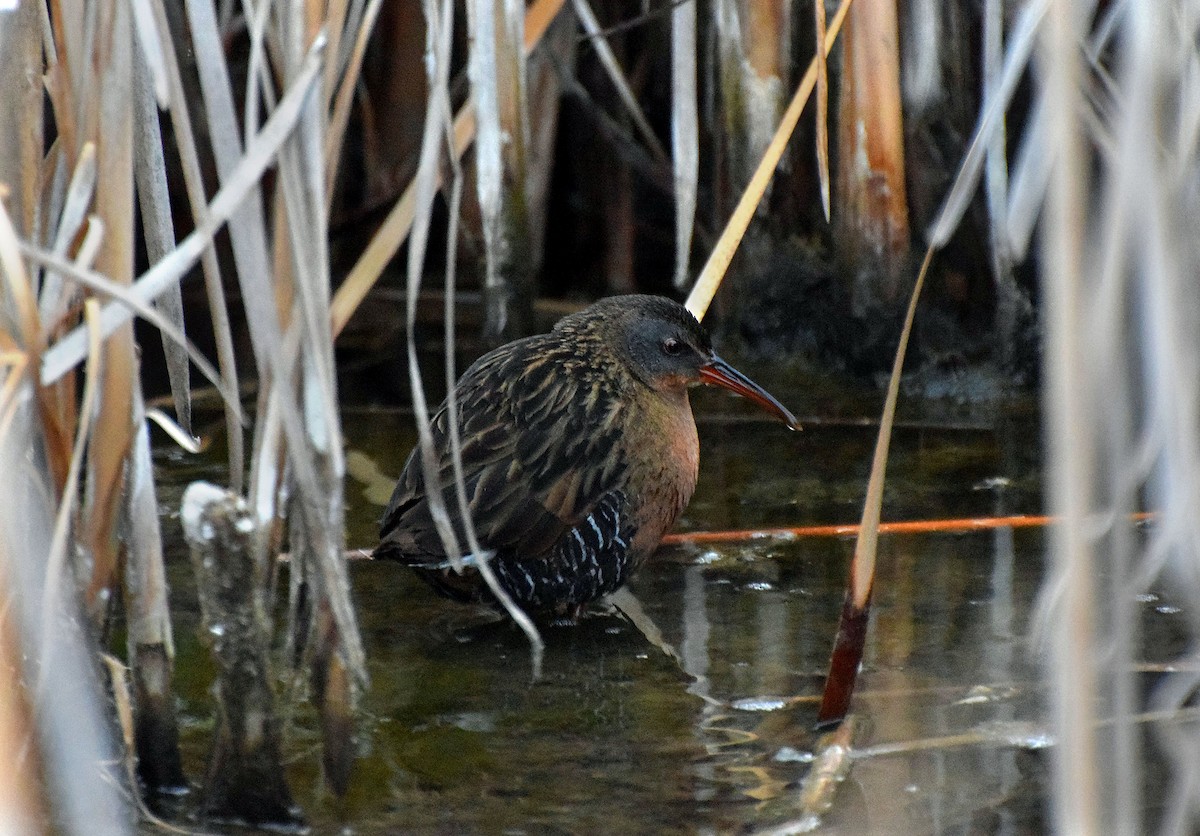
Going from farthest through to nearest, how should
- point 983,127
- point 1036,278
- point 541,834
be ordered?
1. point 1036,278
2. point 541,834
3. point 983,127

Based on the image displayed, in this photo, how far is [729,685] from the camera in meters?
3.06

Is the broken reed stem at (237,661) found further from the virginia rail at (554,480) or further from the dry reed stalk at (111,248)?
the virginia rail at (554,480)

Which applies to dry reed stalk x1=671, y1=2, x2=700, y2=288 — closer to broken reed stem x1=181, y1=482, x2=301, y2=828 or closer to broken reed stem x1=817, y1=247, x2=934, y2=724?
broken reed stem x1=817, y1=247, x2=934, y2=724

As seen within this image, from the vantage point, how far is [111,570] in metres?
2.24

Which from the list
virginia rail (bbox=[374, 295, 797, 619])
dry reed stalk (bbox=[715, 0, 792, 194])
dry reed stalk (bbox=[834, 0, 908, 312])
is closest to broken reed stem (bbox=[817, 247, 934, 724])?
virginia rail (bbox=[374, 295, 797, 619])

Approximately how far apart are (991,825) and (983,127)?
3.81ft

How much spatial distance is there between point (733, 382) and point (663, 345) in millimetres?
228

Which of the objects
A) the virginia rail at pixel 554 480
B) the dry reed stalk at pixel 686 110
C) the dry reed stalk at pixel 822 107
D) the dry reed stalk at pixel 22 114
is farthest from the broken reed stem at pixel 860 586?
the dry reed stalk at pixel 22 114

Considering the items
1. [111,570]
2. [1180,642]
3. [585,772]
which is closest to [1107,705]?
[1180,642]

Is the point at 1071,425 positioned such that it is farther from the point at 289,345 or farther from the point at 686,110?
the point at 686,110

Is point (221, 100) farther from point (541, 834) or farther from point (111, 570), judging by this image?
point (541, 834)

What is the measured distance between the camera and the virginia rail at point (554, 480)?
3.23 meters

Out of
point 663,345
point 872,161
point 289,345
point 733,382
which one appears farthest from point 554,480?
point 872,161

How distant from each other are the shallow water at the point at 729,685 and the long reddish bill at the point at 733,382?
0.28 metres
